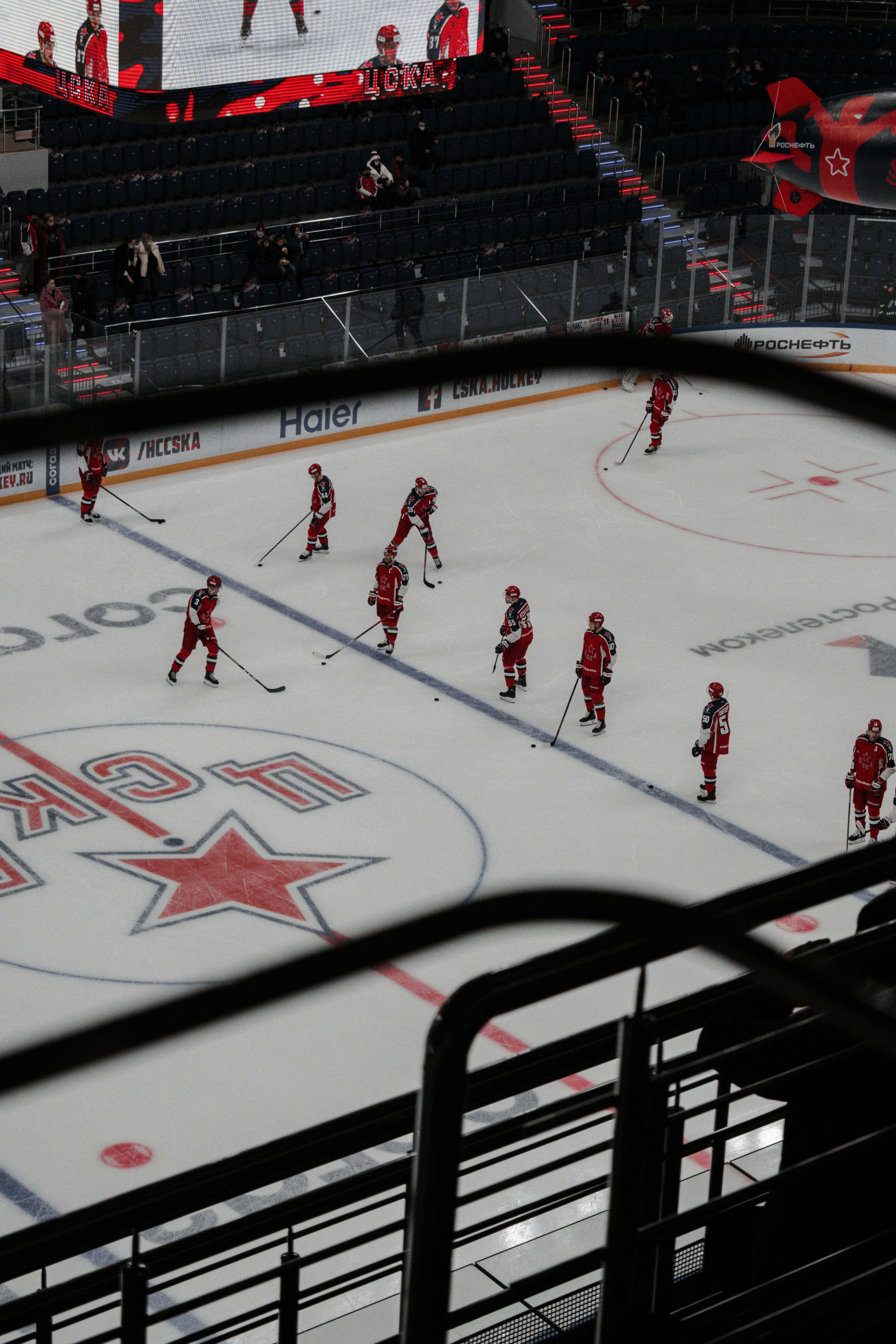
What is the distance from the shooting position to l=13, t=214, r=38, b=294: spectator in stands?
21.2 meters

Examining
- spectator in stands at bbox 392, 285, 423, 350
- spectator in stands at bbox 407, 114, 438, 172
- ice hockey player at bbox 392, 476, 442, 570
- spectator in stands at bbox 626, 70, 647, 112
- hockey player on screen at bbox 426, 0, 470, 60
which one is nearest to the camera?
ice hockey player at bbox 392, 476, 442, 570

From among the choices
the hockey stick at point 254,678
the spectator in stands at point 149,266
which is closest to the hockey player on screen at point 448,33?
the spectator in stands at point 149,266

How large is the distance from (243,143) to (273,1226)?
914 inches

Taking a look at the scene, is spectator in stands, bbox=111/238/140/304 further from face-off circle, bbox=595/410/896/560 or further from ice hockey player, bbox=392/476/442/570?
face-off circle, bbox=595/410/896/560

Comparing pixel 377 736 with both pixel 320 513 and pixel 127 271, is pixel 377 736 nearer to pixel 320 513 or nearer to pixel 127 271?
pixel 320 513

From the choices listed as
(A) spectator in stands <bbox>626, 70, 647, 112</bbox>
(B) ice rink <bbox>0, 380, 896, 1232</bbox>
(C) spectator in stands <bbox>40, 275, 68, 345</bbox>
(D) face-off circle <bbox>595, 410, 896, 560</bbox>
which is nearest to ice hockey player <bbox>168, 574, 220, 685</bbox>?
(B) ice rink <bbox>0, 380, 896, 1232</bbox>

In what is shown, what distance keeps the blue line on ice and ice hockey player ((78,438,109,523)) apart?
0.23 m

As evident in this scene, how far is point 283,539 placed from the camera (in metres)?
18.8

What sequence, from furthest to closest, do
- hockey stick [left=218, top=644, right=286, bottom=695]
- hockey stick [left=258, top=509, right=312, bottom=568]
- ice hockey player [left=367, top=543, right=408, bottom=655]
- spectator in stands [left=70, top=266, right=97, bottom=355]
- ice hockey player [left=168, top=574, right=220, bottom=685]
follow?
spectator in stands [left=70, top=266, right=97, bottom=355]
hockey stick [left=258, top=509, right=312, bottom=568]
ice hockey player [left=367, top=543, right=408, bottom=655]
hockey stick [left=218, top=644, right=286, bottom=695]
ice hockey player [left=168, top=574, right=220, bottom=685]

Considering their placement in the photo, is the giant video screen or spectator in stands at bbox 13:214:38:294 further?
spectator in stands at bbox 13:214:38:294

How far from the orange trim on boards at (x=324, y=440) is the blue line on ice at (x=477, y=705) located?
2.89 ft

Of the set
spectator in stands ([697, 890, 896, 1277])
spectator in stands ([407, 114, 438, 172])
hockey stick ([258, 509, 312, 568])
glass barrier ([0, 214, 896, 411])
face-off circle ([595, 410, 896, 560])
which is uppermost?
spectator in stands ([407, 114, 438, 172])

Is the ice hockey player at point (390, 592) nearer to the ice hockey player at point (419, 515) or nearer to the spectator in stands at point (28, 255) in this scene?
the ice hockey player at point (419, 515)

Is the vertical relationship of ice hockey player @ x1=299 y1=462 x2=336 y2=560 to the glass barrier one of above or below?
below
